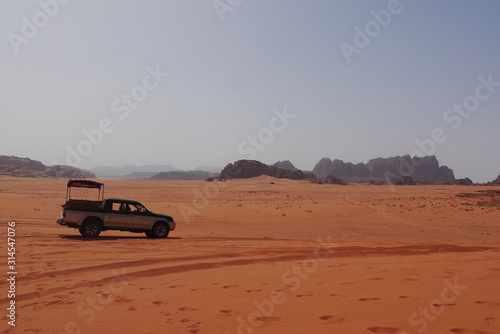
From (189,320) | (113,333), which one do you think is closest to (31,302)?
(113,333)

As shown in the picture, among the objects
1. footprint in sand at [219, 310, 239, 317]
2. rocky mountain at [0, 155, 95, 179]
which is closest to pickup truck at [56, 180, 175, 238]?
footprint in sand at [219, 310, 239, 317]

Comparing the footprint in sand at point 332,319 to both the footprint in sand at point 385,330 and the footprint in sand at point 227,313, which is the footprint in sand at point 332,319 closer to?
the footprint in sand at point 385,330

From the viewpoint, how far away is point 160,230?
17.6 metres

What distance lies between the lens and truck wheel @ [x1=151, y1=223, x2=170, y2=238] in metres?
17.5

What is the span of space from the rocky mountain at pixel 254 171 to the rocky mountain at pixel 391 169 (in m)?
51.0

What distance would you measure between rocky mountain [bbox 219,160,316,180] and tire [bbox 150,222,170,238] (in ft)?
295

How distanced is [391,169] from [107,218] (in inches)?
6388

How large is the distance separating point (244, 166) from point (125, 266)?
4061 inches

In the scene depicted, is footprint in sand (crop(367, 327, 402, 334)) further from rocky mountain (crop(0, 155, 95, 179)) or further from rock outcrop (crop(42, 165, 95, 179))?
rock outcrop (crop(42, 165, 95, 179))

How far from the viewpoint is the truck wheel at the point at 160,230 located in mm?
17484

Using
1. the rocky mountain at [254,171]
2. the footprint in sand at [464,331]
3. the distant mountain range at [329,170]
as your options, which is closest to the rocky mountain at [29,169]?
the distant mountain range at [329,170]

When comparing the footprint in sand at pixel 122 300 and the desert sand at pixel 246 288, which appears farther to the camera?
the footprint in sand at pixel 122 300

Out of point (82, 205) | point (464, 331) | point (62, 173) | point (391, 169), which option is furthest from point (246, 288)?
point (391, 169)

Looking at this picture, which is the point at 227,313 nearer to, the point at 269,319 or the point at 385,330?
the point at 269,319
